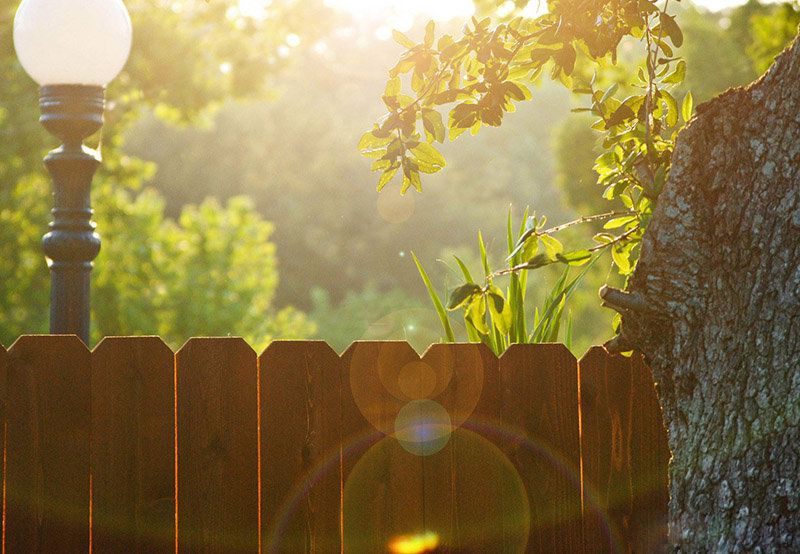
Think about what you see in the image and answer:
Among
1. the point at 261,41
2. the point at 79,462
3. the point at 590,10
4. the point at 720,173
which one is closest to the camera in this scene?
the point at 720,173

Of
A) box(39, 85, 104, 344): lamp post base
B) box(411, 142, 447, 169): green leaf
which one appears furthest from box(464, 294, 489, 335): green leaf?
box(39, 85, 104, 344): lamp post base

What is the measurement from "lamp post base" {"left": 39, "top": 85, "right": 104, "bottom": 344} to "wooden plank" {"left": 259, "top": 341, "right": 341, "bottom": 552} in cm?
160

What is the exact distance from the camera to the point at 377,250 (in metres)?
36.7

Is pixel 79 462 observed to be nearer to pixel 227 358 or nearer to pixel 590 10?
pixel 227 358

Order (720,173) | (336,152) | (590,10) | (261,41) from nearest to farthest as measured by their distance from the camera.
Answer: (720,173) < (590,10) < (261,41) < (336,152)

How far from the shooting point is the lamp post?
4285 mm

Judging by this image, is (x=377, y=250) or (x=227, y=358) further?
(x=377, y=250)

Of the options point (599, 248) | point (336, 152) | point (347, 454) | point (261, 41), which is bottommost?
point (347, 454)

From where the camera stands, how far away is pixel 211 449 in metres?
2.91

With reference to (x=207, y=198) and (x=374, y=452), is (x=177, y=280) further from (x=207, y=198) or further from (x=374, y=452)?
(x=374, y=452)

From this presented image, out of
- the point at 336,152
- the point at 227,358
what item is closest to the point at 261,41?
the point at 227,358

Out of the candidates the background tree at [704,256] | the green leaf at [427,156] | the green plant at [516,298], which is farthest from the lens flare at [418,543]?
the green leaf at [427,156]

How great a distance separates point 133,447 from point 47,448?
26 cm

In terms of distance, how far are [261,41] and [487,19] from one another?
14.0 m
